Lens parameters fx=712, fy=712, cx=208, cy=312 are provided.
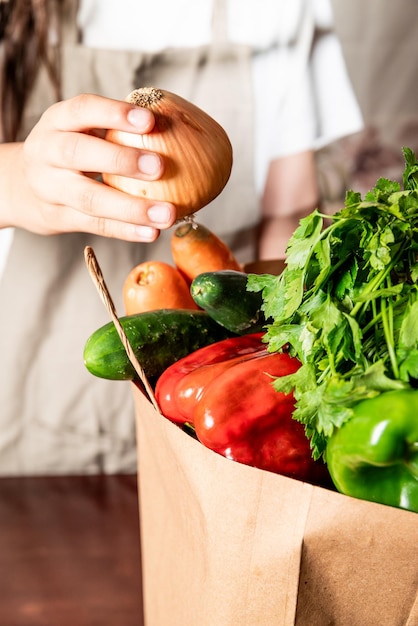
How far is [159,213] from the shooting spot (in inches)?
23.9

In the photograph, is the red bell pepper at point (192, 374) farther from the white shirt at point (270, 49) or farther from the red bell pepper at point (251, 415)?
the white shirt at point (270, 49)

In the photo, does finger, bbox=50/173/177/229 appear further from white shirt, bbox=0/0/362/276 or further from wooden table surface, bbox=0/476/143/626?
white shirt, bbox=0/0/362/276

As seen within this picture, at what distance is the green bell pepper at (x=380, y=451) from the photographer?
44cm

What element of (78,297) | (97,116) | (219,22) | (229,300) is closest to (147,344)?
(229,300)

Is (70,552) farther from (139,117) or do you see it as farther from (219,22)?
(219,22)

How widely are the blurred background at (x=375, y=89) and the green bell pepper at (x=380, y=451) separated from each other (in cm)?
94

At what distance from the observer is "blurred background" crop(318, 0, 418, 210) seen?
133cm

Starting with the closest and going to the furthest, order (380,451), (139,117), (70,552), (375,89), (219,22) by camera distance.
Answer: (380,451)
(139,117)
(70,552)
(219,22)
(375,89)

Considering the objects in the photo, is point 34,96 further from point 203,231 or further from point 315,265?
point 315,265

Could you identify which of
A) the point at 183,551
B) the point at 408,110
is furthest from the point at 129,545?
the point at 408,110

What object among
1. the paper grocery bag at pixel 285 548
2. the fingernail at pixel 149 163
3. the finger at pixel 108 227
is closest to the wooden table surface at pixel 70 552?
the paper grocery bag at pixel 285 548

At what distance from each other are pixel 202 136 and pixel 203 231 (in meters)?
0.20

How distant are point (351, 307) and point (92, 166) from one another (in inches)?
10.5

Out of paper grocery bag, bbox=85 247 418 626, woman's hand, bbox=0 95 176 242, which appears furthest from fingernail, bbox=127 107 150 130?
paper grocery bag, bbox=85 247 418 626
